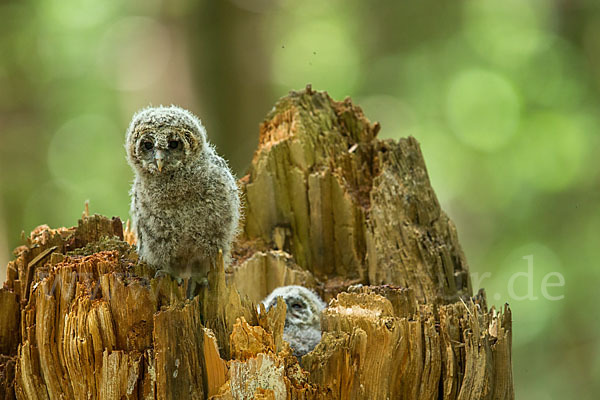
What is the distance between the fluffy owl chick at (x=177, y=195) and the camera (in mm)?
2916

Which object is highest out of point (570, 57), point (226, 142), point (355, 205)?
point (570, 57)

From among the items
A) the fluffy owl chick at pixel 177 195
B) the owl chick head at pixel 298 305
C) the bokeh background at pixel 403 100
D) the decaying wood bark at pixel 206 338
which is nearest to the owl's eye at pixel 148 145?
the fluffy owl chick at pixel 177 195

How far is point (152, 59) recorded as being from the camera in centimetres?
814

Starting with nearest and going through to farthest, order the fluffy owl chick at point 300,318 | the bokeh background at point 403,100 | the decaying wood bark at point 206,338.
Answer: the decaying wood bark at point 206,338 < the fluffy owl chick at point 300,318 < the bokeh background at point 403,100

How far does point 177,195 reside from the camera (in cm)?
299

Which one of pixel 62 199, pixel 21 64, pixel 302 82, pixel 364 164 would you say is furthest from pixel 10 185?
pixel 364 164

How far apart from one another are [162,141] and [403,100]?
25.1 ft

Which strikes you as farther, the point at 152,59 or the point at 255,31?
the point at 152,59

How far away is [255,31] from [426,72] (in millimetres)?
3645

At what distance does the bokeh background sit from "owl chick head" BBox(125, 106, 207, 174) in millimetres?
3448

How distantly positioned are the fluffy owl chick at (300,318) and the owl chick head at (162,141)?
1043mm

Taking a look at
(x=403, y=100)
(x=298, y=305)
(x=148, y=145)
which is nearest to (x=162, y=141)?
(x=148, y=145)

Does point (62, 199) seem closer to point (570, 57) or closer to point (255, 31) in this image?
point (255, 31)

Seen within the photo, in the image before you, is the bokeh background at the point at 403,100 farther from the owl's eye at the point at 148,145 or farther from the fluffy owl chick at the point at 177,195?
the owl's eye at the point at 148,145
